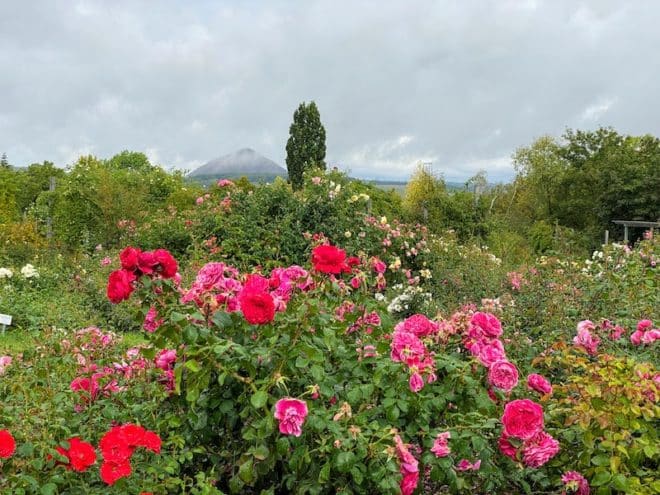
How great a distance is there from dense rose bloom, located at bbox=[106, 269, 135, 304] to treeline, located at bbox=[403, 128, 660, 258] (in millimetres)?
13298

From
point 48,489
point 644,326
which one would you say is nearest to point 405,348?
point 48,489

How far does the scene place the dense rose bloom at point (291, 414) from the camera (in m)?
1.75

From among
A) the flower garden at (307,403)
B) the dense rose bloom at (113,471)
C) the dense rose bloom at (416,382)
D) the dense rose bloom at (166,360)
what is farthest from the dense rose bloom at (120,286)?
the dense rose bloom at (416,382)

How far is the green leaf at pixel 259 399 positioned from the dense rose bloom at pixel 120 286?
1.72 ft

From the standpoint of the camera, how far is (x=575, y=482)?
195 centimetres

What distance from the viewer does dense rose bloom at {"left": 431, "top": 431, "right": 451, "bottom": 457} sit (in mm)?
1857

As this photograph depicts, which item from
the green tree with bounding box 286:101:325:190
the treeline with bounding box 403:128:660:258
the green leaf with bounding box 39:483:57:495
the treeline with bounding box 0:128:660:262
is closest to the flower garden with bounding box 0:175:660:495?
the green leaf with bounding box 39:483:57:495

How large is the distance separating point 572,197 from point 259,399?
23.9 m

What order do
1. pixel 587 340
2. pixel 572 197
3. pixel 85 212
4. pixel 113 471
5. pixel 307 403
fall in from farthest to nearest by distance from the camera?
1. pixel 572 197
2. pixel 85 212
3. pixel 587 340
4. pixel 307 403
5. pixel 113 471

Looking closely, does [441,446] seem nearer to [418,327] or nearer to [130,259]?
[418,327]

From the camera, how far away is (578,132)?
25.8 metres

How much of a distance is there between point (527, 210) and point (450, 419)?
91.5 ft

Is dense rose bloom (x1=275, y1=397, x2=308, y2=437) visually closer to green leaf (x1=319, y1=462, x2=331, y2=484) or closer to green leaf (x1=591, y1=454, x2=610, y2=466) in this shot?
green leaf (x1=319, y1=462, x2=331, y2=484)

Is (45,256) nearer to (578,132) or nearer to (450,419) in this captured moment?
(450,419)
